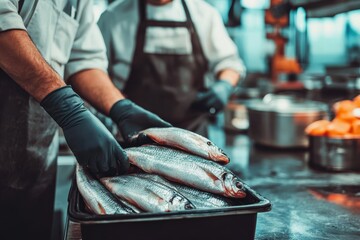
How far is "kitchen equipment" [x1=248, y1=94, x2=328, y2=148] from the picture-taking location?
2.51 meters

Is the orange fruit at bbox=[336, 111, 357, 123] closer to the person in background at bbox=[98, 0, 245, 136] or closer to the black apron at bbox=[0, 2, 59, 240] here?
the person in background at bbox=[98, 0, 245, 136]

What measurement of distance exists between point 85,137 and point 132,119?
45 cm

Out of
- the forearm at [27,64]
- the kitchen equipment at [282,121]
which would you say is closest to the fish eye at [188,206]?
the forearm at [27,64]

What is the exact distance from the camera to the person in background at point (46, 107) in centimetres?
138

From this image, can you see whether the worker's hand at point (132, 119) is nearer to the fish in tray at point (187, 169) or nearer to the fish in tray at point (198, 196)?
the fish in tray at point (187, 169)

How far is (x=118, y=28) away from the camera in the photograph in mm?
2795

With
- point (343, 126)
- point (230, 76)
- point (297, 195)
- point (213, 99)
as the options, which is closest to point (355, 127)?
point (343, 126)

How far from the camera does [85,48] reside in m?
2.00

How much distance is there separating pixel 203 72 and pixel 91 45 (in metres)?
1.13

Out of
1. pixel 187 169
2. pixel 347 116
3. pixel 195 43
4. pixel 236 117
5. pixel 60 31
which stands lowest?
pixel 236 117

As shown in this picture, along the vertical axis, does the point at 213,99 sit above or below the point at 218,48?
below

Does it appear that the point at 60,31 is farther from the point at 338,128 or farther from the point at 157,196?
the point at 338,128

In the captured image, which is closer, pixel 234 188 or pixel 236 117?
pixel 234 188

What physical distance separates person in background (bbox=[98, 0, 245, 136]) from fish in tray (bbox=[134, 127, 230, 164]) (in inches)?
54.3
